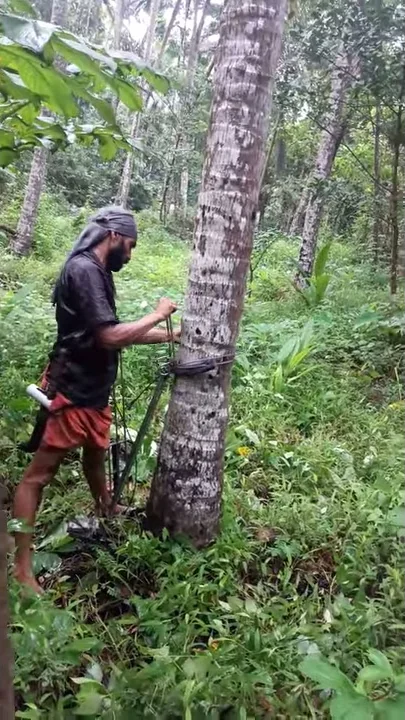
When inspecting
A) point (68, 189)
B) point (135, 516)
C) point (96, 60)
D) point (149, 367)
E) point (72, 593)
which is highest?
point (68, 189)

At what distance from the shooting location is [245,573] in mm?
3199

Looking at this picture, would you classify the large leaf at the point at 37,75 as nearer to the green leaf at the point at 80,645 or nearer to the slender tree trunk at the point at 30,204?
the green leaf at the point at 80,645

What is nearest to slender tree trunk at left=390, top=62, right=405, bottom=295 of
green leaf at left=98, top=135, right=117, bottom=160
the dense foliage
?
the dense foliage

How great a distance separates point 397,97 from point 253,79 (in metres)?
4.81

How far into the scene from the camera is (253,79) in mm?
2746

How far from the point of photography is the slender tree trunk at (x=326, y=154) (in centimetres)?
798

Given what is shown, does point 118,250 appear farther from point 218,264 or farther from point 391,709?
point 391,709

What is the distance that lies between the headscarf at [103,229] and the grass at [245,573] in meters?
1.54

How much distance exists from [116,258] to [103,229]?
0.55 ft

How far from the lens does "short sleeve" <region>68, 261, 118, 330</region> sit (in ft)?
9.59

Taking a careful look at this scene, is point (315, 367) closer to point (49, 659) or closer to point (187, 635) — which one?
point (187, 635)

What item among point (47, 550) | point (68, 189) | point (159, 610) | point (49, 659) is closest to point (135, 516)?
point (47, 550)

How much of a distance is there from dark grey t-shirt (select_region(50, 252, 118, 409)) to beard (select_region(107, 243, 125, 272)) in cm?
7

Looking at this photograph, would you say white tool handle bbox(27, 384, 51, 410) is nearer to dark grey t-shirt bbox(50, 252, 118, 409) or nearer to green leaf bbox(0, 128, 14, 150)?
dark grey t-shirt bbox(50, 252, 118, 409)
